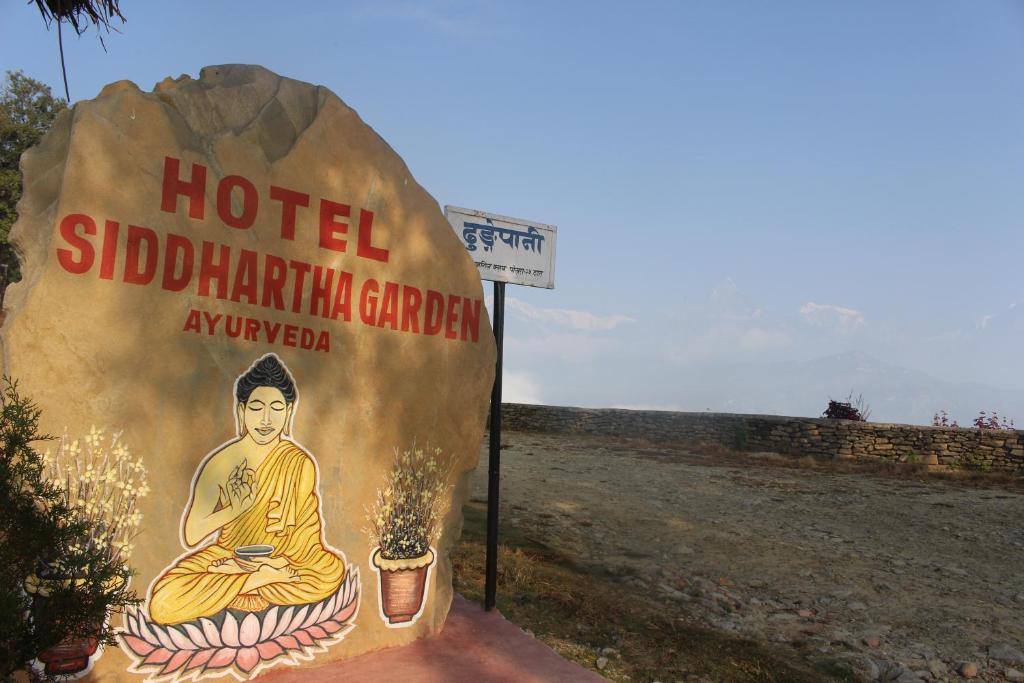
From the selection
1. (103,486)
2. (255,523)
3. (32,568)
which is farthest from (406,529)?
(32,568)

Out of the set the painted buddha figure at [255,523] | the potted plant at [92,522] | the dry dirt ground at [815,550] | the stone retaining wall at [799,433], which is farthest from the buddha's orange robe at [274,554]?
the stone retaining wall at [799,433]

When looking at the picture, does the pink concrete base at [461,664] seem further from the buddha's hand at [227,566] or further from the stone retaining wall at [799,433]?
the stone retaining wall at [799,433]

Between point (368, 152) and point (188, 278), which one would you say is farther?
point (368, 152)

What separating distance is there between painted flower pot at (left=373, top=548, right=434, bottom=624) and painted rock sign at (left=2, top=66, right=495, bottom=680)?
1 cm

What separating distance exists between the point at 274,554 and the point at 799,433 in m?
13.5

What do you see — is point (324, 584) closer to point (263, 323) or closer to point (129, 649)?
point (129, 649)

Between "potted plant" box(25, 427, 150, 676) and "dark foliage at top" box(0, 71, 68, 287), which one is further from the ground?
"dark foliage at top" box(0, 71, 68, 287)

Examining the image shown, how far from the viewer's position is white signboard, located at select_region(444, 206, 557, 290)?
4.69 m

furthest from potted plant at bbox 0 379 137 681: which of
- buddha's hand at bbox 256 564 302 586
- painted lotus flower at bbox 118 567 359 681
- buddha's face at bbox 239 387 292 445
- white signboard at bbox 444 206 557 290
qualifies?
white signboard at bbox 444 206 557 290

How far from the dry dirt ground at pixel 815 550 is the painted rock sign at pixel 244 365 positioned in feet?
8.62

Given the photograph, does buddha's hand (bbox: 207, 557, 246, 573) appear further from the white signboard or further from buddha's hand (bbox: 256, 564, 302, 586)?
the white signboard

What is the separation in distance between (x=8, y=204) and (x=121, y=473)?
2249cm

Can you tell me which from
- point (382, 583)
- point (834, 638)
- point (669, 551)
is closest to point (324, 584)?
point (382, 583)

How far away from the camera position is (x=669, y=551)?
7000 millimetres
